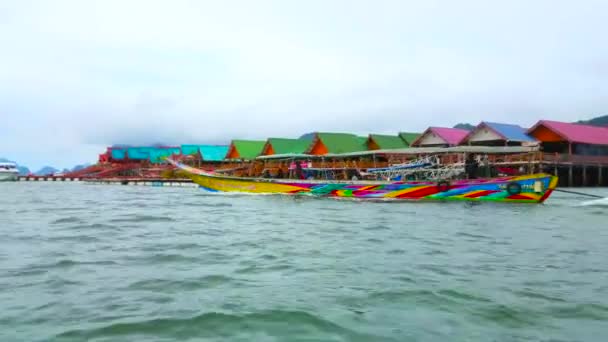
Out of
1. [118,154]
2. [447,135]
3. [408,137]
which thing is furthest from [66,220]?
[118,154]

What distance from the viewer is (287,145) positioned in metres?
43.9

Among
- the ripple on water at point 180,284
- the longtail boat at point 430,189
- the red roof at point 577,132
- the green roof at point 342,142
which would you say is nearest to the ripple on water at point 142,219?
the ripple on water at point 180,284

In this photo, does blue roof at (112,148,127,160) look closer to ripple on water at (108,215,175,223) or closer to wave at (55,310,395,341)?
ripple on water at (108,215,175,223)

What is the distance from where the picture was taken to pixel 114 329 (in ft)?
12.4

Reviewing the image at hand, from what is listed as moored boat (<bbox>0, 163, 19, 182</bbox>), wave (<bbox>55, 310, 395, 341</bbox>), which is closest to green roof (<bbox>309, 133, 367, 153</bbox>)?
wave (<bbox>55, 310, 395, 341</bbox>)

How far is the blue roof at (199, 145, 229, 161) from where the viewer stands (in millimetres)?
51344

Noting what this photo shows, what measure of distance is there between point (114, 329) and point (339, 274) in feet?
8.76

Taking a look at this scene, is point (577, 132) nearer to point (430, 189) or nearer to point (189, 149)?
point (430, 189)

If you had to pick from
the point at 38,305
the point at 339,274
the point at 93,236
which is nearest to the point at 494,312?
the point at 339,274

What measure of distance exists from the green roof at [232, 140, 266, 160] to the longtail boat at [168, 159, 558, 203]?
85.8 ft

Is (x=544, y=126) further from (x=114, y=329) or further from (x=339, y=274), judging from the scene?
(x=114, y=329)

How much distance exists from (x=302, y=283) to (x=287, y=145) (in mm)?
38790

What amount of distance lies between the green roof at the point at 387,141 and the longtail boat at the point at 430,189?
1844 cm

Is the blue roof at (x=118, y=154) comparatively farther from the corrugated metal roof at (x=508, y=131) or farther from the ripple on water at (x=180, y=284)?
the ripple on water at (x=180, y=284)
